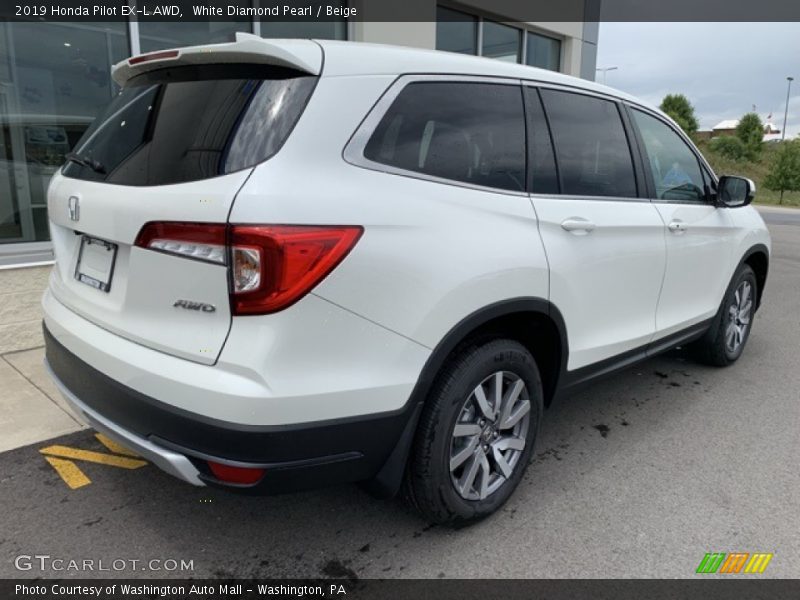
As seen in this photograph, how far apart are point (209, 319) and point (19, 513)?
1594 millimetres

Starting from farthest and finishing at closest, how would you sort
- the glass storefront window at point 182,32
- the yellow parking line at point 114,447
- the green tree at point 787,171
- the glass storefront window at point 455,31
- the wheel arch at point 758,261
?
the green tree at point 787,171, the glass storefront window at point 455,31, the glass storefront window at point 182,32, the wheel arch at point 758,261, the yellow parking line at point 114,447

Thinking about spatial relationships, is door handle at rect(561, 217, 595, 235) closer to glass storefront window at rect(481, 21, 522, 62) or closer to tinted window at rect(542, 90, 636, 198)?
tinted window at rect(542, 90, 636, 198)

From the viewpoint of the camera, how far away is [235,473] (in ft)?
6.42

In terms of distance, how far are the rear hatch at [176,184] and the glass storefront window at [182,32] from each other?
3405mm

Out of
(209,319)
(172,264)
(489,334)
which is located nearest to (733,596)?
(489,334)

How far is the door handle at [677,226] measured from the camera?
357cm

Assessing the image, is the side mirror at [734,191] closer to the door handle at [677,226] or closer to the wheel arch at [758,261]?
→ the wheel arch at [758,261]

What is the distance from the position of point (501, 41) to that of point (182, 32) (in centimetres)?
519

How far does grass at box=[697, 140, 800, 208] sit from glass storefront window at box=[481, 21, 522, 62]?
3793 cm

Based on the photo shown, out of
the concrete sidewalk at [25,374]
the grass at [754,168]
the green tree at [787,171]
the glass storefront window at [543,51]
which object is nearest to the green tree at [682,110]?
the grass at [754,168]

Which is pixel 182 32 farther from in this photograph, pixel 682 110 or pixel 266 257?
pixel 682 110

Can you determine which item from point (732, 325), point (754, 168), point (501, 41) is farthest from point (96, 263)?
point (754, 168)

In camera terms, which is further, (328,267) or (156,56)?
(156,56)
